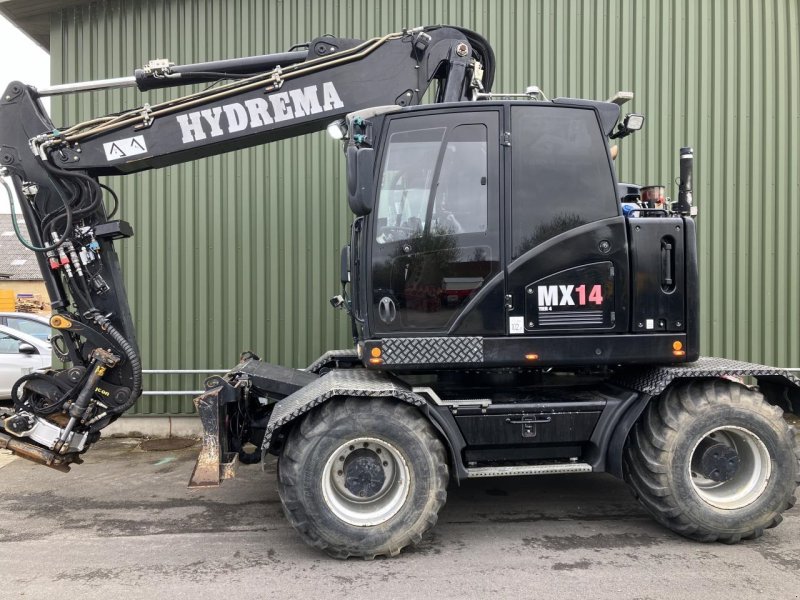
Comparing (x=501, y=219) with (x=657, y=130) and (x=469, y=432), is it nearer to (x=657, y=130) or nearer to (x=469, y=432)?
(x=469, y=432)

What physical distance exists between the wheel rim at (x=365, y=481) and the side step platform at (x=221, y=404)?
76cm

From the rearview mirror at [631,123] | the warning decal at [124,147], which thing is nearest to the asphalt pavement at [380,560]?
the warning decal at [124,147]

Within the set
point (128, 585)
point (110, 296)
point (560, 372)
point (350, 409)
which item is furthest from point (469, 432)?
point (110, 296)

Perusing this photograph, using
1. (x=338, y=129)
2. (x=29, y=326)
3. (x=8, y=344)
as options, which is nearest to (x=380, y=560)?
(x=338, y=129)

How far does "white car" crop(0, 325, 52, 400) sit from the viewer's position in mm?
8938

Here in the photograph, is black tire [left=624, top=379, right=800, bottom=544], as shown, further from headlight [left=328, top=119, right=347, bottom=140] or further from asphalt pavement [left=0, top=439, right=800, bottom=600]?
headlight [left=328, top=119, right=347, bottom=140]

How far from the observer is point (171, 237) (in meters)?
7.68

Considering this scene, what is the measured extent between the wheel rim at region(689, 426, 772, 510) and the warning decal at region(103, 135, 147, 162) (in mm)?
4781

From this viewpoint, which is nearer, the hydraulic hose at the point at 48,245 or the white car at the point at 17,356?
the hydraulic hose at the point at 48,245

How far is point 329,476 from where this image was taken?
4023mm

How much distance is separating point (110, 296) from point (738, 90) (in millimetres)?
8132

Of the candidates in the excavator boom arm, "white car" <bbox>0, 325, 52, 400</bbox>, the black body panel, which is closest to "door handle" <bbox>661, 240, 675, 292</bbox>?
the black body panel

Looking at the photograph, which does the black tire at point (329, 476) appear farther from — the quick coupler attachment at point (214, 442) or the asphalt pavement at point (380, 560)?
the quick coupler attachment at point (214, 442)

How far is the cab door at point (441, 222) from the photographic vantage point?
4.11m
